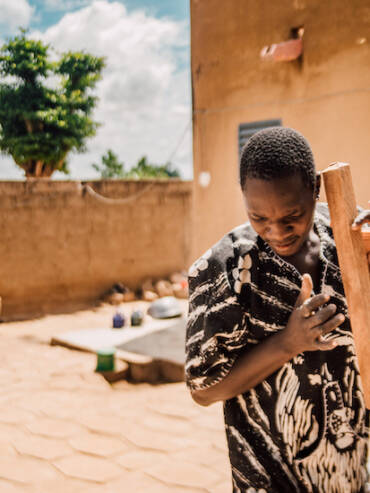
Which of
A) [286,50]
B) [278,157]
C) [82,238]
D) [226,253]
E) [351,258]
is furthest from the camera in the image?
[82,238]

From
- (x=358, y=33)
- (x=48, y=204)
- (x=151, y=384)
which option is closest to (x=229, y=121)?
(x=358, y=33)

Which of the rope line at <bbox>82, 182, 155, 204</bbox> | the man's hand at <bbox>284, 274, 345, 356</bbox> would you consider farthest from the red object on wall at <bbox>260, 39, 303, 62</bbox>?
the rope line at <bbox>82, 182, 155, 204</bbox>

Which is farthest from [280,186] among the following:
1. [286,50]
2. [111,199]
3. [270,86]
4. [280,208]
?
[111,199]

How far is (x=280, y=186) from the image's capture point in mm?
1001

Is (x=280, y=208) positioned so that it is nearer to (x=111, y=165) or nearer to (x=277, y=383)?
(x=277, y=383)

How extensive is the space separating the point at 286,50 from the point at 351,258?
507 cm

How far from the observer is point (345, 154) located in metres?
5.20

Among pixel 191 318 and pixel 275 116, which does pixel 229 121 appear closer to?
pixel 275 116

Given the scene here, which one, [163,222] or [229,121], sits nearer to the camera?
[229,121]

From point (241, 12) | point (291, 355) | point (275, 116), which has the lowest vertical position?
point (291, 355)

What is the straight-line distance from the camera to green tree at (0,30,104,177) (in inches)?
654

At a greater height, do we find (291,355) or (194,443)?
(291,355)

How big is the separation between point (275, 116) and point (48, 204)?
5648 mm

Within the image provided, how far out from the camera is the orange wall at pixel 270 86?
5.14 m
